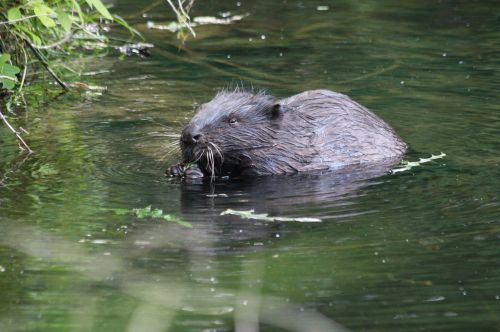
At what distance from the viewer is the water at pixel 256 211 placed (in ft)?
16.4

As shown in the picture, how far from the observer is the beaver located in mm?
7891

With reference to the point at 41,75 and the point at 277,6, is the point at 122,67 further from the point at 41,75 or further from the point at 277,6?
the point at 277,6

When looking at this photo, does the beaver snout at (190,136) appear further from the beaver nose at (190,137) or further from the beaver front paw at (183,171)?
the beaver front paw at (183,171)

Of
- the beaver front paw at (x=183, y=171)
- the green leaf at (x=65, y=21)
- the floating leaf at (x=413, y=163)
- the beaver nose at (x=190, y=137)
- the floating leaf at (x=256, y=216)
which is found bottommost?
the floating leaf at (x=413, y=163)

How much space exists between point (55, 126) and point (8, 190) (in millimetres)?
2083

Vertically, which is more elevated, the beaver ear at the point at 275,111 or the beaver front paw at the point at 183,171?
the beaver ear at the point at 275,111

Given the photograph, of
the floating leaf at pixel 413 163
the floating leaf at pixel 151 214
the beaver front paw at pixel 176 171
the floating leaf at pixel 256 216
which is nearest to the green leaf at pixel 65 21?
the beaver front paw at pixel 176 171

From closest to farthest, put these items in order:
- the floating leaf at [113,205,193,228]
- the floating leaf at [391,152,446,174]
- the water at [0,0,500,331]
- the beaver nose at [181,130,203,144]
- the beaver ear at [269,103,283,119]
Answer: the water at [0,0,500,331] → the floating leaf at [113,205,193,228] → the beaver nose at [181,130,203,144] → the floating leaf at [391,152,446,174] → the beaver ear at [269,103,283,119]

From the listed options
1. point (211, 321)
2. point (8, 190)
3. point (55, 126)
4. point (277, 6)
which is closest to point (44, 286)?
point (211, 321)

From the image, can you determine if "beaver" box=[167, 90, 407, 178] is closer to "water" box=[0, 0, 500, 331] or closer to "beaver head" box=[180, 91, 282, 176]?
"beaver head" box=[180, 91, 282, 176]

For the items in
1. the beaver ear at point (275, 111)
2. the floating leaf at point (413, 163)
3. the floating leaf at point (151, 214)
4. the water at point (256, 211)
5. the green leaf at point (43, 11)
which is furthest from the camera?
the beaver ear at point (275, 111)

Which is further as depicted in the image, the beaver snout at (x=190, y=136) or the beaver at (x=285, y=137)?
→ the beaver at (x=285, y=137)

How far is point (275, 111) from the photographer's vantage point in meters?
8.17

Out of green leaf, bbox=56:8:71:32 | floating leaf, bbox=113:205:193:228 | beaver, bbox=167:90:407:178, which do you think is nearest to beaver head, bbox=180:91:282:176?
beaver, bbox=167:90:407:178
